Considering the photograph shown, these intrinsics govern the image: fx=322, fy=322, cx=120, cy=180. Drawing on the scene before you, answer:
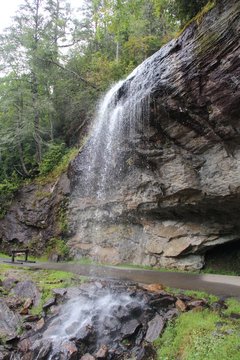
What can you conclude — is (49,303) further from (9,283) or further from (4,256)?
(4,256)

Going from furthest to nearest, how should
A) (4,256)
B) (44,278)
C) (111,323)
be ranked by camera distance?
1. (4,256)
2. (44,278)
3. (111,323)

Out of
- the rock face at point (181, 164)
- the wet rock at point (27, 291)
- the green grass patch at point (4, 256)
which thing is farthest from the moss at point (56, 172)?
the wet rock at point (27, 291)

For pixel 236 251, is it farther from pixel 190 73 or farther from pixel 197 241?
pixel 190 73

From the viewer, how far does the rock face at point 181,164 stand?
870 centimetres

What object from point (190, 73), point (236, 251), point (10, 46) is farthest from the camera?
point (10, 46)

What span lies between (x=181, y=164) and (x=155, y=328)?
18.6 feet

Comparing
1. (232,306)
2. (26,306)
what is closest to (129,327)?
(232,306)

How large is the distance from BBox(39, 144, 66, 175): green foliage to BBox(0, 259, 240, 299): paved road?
785 centimetres

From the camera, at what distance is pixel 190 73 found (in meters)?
9.14

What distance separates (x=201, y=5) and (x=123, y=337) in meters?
9.20

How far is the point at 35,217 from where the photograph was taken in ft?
55.1

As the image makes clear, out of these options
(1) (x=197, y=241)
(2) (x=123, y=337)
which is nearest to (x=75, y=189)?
(1) (x=197, y=241)

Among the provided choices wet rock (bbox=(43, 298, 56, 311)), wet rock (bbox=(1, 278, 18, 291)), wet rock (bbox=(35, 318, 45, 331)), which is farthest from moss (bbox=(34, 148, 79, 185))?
wet rock (bbox=(35, 318, 45, 331))

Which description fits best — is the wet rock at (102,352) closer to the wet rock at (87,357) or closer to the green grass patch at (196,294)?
the wet rock at (87,357)
